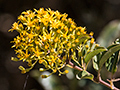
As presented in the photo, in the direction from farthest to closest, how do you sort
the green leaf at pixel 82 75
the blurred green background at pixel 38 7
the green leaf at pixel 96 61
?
the blurred green background at pixel 38 7, the green leaf at pixel 96 61, the green leaf at pixel 82 75

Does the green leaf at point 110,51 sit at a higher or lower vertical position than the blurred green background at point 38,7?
lower

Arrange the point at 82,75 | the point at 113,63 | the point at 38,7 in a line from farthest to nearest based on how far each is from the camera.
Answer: the point at 38,7 → the point at 113,63 → the point at 82,75

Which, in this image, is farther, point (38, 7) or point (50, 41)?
point (38, 7)

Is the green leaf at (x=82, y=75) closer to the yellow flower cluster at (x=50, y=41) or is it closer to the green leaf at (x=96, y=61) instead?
the yellow flower cluster at (x=50, y=41)

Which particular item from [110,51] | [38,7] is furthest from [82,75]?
[38,7]

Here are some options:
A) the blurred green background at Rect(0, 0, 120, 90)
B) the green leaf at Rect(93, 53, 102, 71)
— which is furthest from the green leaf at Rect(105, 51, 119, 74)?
the blurred green background at Rect(0, 0, 120, 90)

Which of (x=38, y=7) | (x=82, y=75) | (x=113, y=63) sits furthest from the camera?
(x=38, y=7)

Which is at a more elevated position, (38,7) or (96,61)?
(38,7)

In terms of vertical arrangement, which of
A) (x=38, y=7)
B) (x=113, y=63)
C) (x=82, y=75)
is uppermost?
(x=38, y=7)

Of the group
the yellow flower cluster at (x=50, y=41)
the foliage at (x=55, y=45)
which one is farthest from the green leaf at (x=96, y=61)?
the yellow flower cluster at (x=50, y=41)

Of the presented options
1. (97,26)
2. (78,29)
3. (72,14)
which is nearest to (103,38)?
(78,29)

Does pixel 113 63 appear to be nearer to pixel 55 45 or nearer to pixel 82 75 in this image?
pixel 82 75

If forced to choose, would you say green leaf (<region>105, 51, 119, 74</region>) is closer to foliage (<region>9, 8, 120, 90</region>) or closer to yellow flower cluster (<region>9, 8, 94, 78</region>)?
foliage (<region>9, 8, 120, 90</region>)
